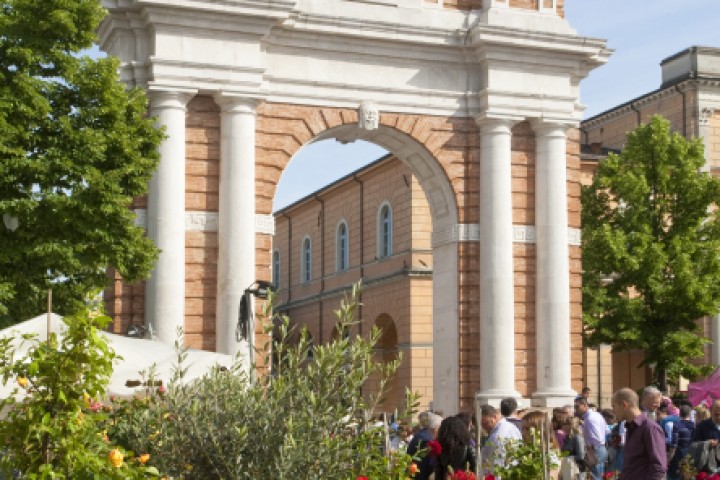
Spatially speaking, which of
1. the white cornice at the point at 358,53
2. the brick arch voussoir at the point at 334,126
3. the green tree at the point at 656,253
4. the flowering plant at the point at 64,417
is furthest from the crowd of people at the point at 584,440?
the green tree at the point at 656,253

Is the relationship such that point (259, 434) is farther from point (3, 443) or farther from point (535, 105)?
point (535, 105)

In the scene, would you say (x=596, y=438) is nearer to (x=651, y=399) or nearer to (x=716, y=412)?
(x=716, y=412)

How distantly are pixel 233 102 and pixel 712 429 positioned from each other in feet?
40.7

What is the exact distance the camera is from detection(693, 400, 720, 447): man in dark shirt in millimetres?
15258

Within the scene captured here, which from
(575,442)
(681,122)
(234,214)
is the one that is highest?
(681,122)

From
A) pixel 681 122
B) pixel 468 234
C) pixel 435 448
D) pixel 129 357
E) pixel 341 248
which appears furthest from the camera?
pixel 341 248

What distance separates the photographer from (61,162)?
1925cm

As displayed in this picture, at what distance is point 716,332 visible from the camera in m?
45.8

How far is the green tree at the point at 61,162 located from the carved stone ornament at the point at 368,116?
664 cm

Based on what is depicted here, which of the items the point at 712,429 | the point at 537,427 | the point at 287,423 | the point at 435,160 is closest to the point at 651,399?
the point at 537,427

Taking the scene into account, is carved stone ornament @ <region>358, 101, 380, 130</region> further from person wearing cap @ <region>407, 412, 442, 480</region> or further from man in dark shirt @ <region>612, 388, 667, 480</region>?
man in dark shirt @ <region>612, 388, 667, 480</region>

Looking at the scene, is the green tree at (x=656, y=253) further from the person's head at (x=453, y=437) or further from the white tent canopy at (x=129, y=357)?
the person's head at (x=453, y=437)

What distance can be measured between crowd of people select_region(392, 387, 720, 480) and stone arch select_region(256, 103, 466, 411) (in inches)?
325

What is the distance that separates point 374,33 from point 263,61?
2471 mm
